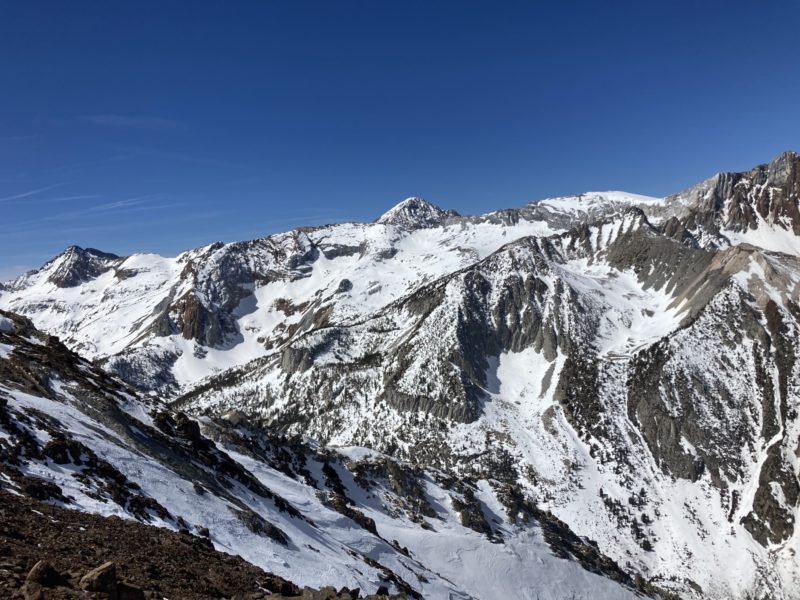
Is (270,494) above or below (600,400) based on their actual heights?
below

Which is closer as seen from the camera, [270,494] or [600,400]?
[270,494]

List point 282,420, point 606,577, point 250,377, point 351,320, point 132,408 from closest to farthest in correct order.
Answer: point 132,408 < point 606,577 < point 282,420 < point 250,377 < point 351,320

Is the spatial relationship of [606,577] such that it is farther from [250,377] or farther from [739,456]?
[250,377]

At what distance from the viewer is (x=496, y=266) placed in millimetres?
153625

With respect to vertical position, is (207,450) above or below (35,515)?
below

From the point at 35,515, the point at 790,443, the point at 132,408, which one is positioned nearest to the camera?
the point at 35,515

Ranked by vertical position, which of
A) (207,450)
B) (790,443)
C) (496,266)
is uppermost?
(496,266)

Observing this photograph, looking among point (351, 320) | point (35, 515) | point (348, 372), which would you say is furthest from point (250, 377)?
point (35, 515)

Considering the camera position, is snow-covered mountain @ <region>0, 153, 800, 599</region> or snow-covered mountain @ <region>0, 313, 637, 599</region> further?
snow-covered mountain @ <region>0, 153, 800, 599</region>

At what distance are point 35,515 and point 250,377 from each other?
13883 cm

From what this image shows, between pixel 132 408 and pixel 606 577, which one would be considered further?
pixel 606 577

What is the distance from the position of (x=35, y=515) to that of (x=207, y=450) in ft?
85.2

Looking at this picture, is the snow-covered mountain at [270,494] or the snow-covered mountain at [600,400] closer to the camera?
the snow-covered mountain at [270,494]

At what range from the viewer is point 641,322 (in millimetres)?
130375
